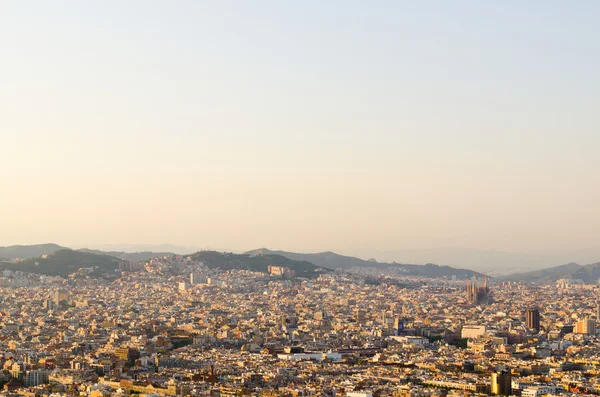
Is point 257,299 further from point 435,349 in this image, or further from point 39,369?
→ point 39,369

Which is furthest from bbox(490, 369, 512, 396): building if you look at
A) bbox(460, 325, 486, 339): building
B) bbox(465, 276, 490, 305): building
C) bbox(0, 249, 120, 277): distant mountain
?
bbox(0, 249, 120, 277): distant mountain

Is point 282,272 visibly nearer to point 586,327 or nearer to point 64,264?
point 64,264

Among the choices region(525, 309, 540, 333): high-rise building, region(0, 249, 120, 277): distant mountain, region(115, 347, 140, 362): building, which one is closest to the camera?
region(115, 347, 140, 362): building

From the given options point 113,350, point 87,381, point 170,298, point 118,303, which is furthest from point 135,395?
point 170,298

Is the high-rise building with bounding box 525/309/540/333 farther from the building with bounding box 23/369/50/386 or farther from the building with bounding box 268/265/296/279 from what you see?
the building with bounding box 268/265/296/279

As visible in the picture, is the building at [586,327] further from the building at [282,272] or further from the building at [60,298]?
the building at [282,272]
